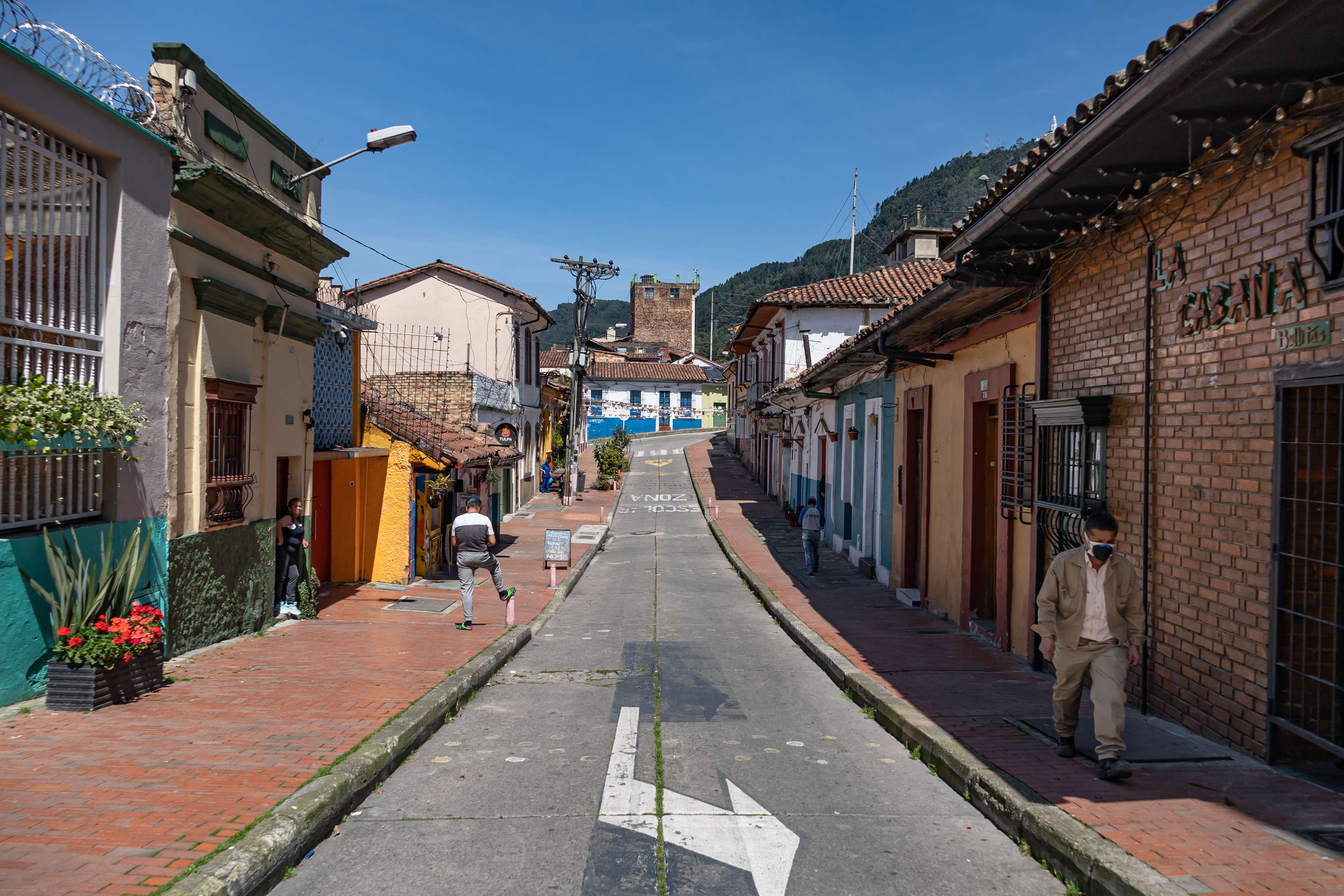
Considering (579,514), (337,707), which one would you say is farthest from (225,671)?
(579,514)

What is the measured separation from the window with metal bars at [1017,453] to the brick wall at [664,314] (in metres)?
72.6

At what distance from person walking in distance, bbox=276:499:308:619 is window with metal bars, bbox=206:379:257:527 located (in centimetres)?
→ 99

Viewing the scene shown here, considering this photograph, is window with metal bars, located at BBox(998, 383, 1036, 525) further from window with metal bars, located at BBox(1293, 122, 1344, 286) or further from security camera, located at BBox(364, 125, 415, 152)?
security camera, located at BBox(364, 125, 415, 152)

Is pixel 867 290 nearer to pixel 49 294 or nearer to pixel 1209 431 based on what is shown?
pixel 1209 431

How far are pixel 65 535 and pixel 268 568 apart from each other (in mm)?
3500

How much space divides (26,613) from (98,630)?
1.49 feet

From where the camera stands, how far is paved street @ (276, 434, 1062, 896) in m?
4.07

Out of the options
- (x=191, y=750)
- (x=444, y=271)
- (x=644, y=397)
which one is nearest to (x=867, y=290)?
(x=444, y=271)

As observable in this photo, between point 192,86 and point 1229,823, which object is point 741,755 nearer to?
point 1229,823

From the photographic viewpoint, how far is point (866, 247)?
8225cm

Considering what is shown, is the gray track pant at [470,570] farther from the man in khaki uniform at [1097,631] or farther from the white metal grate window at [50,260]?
the man in khaki uniform at [1097,631]

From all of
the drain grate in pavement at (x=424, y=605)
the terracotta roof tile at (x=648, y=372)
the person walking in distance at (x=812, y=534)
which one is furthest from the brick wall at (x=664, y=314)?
the drain grate in pavement at (x=424, y=605)

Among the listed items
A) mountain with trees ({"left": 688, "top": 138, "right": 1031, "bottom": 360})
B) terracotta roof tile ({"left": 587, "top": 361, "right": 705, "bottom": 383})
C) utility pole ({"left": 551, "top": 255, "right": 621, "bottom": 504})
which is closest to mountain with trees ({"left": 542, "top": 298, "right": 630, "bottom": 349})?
mountain with trees ({"left": 688, "top": 138, "right": 1031, "bottom": 360})

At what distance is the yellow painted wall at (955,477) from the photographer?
28.3ft
